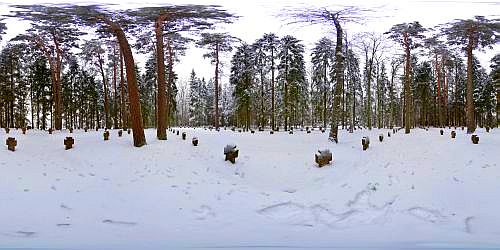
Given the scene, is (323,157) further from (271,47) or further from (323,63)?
(323,63)

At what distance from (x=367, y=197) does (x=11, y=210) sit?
246 inches

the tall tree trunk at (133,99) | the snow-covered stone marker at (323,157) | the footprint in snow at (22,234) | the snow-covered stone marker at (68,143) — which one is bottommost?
the footprint in snow at (22,234)

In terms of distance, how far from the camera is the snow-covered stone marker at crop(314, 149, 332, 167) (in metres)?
8.77

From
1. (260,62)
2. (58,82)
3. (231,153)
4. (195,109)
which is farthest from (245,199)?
(195,109)

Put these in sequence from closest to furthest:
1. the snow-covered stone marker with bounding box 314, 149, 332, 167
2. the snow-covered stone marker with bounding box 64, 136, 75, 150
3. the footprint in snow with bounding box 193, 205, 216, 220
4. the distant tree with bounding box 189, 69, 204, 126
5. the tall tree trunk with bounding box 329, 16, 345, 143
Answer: the footprint in snow with bounding box 193, 205, 216, 220 → the snow-covered stone marker with bounding box 314, 149, 332, 167 → the snow-covered stone marker with bounding box 64, 136, 75, 150 → the tall tree trunk with bounding box 329, 16, 345, 143 → the distant tree with bounding box 189, 69, 204, 126

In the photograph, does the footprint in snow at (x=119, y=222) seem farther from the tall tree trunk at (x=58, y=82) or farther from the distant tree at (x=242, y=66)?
the distant tree at (x=242, y=66)

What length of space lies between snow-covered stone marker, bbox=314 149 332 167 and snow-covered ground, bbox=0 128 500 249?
20 centimetres

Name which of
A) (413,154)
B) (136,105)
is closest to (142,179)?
(136,105)

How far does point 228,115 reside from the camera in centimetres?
3180

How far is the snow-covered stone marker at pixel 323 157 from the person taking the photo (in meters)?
8.77

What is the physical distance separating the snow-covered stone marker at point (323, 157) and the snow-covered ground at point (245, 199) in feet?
0.65

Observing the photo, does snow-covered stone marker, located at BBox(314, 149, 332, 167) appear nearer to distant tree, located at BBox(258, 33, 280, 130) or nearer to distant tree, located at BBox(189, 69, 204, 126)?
distant tree, located at BBox(258, 33, 280, 130)

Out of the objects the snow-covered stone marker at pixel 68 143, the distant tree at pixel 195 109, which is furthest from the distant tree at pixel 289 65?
the distant tree at pixel 195 109

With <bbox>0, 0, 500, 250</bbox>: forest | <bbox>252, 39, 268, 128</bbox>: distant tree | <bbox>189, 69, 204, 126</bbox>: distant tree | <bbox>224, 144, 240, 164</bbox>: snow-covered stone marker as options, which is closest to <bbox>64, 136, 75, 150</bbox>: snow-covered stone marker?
<bbox>0, 0, 500, 250</bbox>: forest
